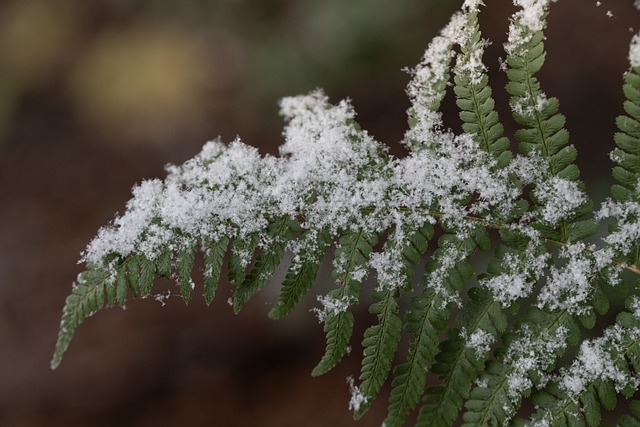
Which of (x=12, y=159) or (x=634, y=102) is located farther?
(x=12, y=159)

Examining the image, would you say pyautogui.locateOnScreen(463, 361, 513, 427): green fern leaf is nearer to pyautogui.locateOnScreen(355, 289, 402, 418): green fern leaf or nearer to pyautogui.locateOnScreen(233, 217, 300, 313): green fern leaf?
pyautogui.locateOnScreen(355, 289, 402, 418): green fern leaf

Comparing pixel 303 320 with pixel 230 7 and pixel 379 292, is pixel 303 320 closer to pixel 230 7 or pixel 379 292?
pixel 379 292

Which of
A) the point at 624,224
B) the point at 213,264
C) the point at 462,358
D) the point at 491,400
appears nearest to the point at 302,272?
the point at 213,264

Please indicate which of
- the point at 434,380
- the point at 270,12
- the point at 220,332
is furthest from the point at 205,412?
the point at 270,12

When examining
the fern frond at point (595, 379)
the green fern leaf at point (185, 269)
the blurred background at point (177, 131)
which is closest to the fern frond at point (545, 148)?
the fern frond at point (595, 379)

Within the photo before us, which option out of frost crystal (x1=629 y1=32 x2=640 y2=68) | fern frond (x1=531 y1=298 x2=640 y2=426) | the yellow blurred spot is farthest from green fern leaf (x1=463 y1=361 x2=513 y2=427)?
the yellow blurred spot

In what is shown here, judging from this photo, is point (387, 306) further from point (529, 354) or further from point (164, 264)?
point (164, 264)

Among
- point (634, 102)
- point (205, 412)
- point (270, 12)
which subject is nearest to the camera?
point (634, 102)

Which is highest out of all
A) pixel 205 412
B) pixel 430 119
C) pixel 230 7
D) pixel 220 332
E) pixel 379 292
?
pixel 230 7
